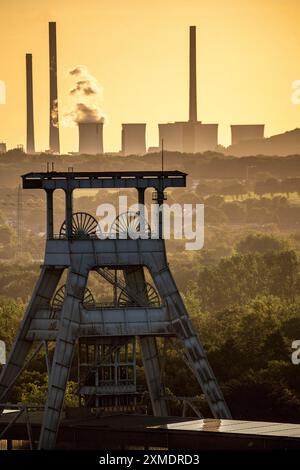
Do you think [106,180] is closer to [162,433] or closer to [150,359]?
[150,359]

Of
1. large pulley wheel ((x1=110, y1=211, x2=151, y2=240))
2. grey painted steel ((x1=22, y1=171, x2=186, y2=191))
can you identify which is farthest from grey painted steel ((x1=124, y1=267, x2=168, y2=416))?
grey painted steel ((x1=22, y1=171, x2=186, y2=191))

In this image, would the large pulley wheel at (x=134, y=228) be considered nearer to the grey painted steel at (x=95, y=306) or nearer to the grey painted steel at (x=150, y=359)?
the grey painted steel at (x=95, y=306)

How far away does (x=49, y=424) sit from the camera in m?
93.7

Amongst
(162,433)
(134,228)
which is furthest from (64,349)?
(134,228)

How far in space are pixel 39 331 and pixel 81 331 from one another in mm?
2820

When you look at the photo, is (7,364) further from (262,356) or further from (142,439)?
(262,356)

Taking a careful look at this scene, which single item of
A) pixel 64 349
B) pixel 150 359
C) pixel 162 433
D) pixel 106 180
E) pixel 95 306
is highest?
pixel 106 180

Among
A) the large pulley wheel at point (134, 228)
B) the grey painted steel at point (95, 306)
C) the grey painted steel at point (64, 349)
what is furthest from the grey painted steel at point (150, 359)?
the grey painted steel at point (64, 349)

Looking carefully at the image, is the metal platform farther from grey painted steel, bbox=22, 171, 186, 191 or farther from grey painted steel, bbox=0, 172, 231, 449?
grey painted steel, bbox=22, 171, 186, 191

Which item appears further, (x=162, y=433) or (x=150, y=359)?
(x=150, y=359)

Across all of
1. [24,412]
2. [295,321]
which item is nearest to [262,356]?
[295,321]

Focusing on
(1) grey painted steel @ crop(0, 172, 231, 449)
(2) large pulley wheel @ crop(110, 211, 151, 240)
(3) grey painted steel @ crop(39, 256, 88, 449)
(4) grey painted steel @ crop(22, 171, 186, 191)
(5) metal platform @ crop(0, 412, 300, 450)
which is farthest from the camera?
(2) large pulley wheel @ crop(110, 211, 151, 240)

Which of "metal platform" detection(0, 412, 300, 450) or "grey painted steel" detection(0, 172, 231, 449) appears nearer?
"metal platform" detection(0, 412, 300, 450)
